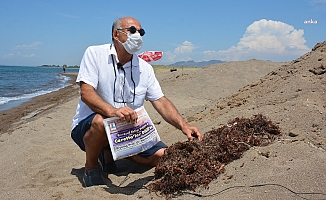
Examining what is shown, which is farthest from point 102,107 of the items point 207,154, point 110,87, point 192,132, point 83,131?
point 207,154

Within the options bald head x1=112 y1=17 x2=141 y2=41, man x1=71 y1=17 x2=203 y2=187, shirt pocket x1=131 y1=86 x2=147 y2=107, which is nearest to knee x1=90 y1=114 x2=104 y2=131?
man x1=71 y1=17 x2=203 y2=187

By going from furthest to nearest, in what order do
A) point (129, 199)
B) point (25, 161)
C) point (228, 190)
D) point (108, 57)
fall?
point (25, 161) < point (108, 57) < point (129, 199) < point (228, 190)

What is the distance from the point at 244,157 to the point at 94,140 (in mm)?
1558

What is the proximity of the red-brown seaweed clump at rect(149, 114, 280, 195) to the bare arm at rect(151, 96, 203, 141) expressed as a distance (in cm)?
11

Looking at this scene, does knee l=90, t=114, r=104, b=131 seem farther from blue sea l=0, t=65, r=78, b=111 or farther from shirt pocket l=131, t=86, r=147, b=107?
blue sea l=0, t=65, r=78, b=111

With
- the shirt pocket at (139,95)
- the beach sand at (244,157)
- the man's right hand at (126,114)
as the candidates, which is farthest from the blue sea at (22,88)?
the man's right hand at (126,114)

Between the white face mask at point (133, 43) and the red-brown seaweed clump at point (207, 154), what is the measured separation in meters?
1.15

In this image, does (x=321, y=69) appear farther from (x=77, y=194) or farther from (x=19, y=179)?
(x=19, y=179)

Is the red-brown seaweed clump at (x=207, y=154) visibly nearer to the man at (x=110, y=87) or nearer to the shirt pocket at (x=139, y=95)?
the man at (x=110, y=87)

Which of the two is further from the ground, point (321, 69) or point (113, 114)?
point (321, 69)

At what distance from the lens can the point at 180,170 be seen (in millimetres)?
3172

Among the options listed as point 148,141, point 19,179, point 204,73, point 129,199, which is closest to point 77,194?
point 129,199

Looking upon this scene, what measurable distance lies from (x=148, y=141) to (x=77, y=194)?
0.90 m

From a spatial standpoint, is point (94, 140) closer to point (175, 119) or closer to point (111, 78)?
point (111, 78)
